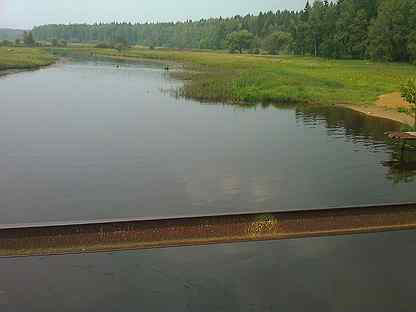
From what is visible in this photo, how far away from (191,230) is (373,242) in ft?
21.0

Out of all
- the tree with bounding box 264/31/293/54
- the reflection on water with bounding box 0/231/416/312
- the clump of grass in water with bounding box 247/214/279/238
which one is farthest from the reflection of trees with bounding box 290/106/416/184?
the tree with bounding box 264/31/293/54

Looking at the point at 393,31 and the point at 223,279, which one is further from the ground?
the point at 393,31

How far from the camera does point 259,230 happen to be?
13.4 m

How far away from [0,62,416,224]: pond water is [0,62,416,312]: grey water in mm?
93

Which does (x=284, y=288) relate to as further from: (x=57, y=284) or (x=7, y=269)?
(x=7, y=269)

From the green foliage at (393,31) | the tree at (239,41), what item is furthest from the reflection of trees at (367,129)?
the tree at (239,41)

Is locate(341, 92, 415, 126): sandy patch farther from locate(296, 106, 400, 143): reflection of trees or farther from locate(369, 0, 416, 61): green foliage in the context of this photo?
locate(369, 0, 416, 61): green foliage

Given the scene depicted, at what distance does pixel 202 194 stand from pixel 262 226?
245 inches

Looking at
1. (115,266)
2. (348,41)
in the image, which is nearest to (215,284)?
(115,266)

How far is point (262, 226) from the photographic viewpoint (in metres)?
13.4

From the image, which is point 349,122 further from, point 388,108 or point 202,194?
point 202,194

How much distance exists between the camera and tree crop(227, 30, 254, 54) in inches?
6526

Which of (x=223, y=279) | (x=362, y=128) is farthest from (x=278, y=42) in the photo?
(x=223, y=279)

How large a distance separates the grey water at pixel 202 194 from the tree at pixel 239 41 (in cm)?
13051
